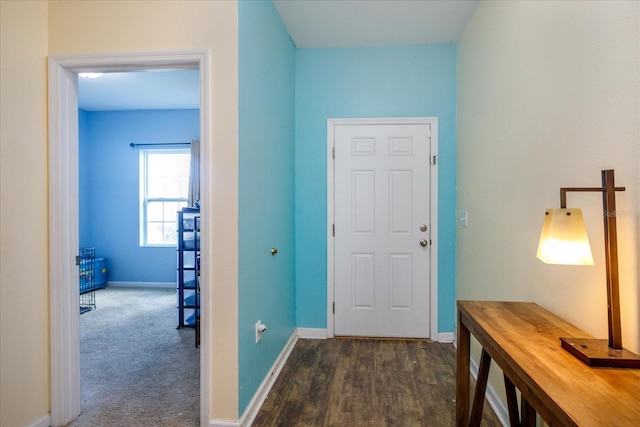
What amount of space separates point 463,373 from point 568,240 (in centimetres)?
90

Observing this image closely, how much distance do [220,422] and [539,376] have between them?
5.11 feet

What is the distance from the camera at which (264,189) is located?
2.27 m

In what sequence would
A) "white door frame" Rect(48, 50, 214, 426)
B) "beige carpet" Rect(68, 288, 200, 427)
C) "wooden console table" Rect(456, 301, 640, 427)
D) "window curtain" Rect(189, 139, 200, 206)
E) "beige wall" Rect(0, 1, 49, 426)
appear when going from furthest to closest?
"window curtain" Rect(189, 139, 200, 206)
"beige carpet" Rect(68, 288, 200, 427)
"white door frame" Rect(48, 50, 214, 426)
"beige wall" Rect(0, 1, 49, 426)
"wooden console table" Rect(456, 301, 640, 427)

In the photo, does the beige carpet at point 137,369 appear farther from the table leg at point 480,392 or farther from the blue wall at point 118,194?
the table leg at point 480,392

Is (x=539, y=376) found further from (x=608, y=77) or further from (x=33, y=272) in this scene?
(x=33, y=272)

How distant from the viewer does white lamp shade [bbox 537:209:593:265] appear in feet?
3.36

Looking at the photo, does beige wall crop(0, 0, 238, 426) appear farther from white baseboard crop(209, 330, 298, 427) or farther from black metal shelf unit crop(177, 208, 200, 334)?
black metal shelf unit crop(177, 208, 200, 334)

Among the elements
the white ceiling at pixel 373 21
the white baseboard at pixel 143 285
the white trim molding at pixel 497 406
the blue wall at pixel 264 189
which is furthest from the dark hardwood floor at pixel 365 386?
the white baseboard at pixel 143 285

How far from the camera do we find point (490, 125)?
2.29m

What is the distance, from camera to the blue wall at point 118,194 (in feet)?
17.3

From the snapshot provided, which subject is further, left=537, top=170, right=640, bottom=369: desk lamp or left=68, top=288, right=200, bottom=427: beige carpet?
left=68, top=288, right=200, bottom=427: beige carpet

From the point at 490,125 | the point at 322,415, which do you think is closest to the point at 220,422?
the point at 322,415

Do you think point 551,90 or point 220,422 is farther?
point 220,422

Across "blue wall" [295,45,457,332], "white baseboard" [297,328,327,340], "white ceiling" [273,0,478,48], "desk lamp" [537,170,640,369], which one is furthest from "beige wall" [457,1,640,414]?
"white baseboard" [297,328,327,340]
